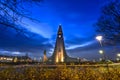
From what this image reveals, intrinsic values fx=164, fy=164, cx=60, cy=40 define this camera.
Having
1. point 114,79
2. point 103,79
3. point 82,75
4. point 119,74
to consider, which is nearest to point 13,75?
point 82,75

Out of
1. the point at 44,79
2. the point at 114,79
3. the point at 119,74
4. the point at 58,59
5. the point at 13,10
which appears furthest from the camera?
the point at 58,59

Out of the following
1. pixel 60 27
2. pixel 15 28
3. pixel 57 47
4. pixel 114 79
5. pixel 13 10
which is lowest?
pixel 114 79

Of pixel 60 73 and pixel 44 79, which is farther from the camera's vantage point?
pixel 60 73

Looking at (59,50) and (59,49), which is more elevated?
(59,49)

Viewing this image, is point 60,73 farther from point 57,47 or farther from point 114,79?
point 57,47

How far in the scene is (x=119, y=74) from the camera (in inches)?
482

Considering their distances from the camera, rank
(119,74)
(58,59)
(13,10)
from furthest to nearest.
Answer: (58,59) < (119,74) < (13,10)

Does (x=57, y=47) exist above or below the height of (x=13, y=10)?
above

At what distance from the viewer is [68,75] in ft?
35.6

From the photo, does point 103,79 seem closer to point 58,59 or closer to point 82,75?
point 82,75

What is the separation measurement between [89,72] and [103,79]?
110cm

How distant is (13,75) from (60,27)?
75410mm

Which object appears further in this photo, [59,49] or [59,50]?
[59,49]

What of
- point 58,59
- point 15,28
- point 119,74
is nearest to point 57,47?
point 58,59
